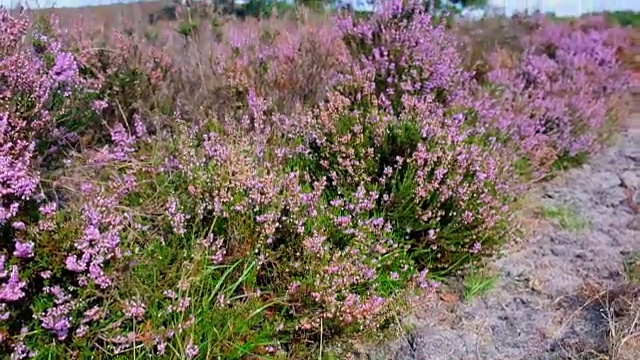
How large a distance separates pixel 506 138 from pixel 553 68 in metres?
2.26

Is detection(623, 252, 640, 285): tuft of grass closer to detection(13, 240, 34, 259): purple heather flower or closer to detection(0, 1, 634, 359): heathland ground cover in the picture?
detection(0, 1, 634, 359): heathland ground cover

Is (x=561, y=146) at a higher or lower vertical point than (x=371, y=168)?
lower

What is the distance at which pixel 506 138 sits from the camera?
4383mm

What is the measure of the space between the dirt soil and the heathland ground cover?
16cm

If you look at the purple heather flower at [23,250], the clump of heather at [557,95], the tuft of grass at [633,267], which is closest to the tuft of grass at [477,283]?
the tuft of grass at [633,267]

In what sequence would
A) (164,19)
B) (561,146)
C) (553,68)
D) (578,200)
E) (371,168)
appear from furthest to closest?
(553,68) < (164,19) < (561,146) < (578,200) < (371,168)

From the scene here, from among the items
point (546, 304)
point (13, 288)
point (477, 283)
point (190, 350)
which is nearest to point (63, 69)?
point (13, 288)

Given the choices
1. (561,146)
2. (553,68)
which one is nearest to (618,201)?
(561,146)

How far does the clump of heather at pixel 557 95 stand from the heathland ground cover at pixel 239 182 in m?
0.10

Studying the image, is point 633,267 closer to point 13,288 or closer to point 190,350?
point 190,350

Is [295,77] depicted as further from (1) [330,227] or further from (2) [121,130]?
(1) [330,227]

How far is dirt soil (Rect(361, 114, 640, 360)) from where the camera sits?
2.65m

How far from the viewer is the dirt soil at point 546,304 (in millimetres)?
2646

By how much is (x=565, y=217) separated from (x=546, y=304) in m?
1.36
